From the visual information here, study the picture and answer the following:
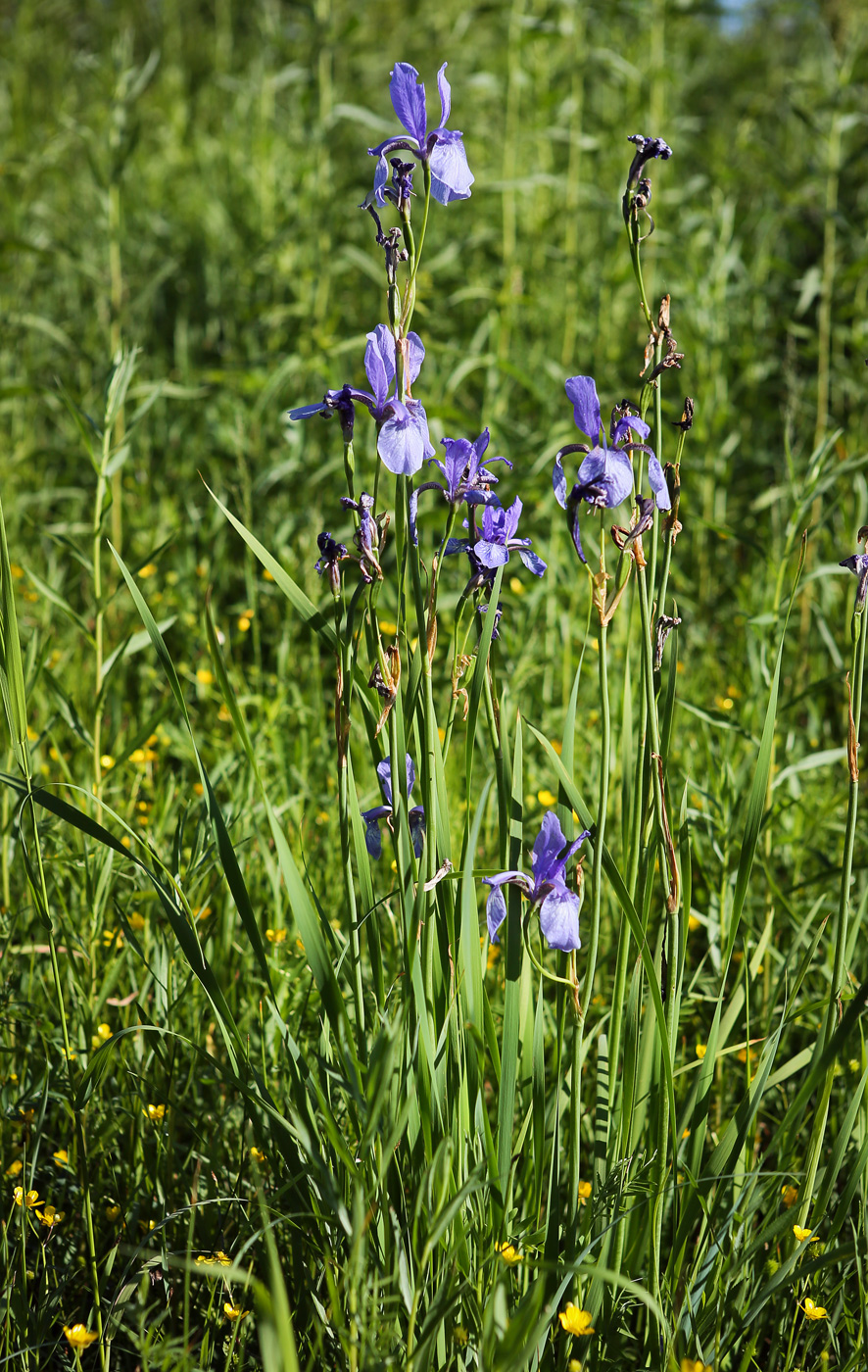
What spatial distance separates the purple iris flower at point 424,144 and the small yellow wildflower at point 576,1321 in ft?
3.68

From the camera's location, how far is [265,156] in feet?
13.5

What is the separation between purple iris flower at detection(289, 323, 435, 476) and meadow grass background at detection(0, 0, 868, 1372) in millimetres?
272

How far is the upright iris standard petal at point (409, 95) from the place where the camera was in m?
0.89

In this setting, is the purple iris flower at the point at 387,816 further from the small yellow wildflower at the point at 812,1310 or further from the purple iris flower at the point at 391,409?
the small yellow wildflower at the point at 812,1310

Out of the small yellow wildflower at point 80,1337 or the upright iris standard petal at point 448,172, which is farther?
the small yellow wildflower at point 80,1337

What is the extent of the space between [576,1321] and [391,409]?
37.2 inches

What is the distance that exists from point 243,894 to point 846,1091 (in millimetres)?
1020

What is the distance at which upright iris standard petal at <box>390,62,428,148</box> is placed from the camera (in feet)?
2.93

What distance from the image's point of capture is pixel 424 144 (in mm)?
928

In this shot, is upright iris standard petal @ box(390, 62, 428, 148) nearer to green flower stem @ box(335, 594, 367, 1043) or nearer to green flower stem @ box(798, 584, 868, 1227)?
green flower stem @ box(335, 594, 367, 1043)

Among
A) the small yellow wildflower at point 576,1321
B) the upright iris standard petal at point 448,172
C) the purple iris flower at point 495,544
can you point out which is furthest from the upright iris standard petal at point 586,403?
the small yellow wildflower at point 576,1321

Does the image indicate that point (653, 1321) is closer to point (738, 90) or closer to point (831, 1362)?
point (831, 1362)

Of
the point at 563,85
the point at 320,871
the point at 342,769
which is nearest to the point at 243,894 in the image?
the point at 342,769

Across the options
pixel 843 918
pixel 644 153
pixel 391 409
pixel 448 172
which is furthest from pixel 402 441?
pixel 843 918
